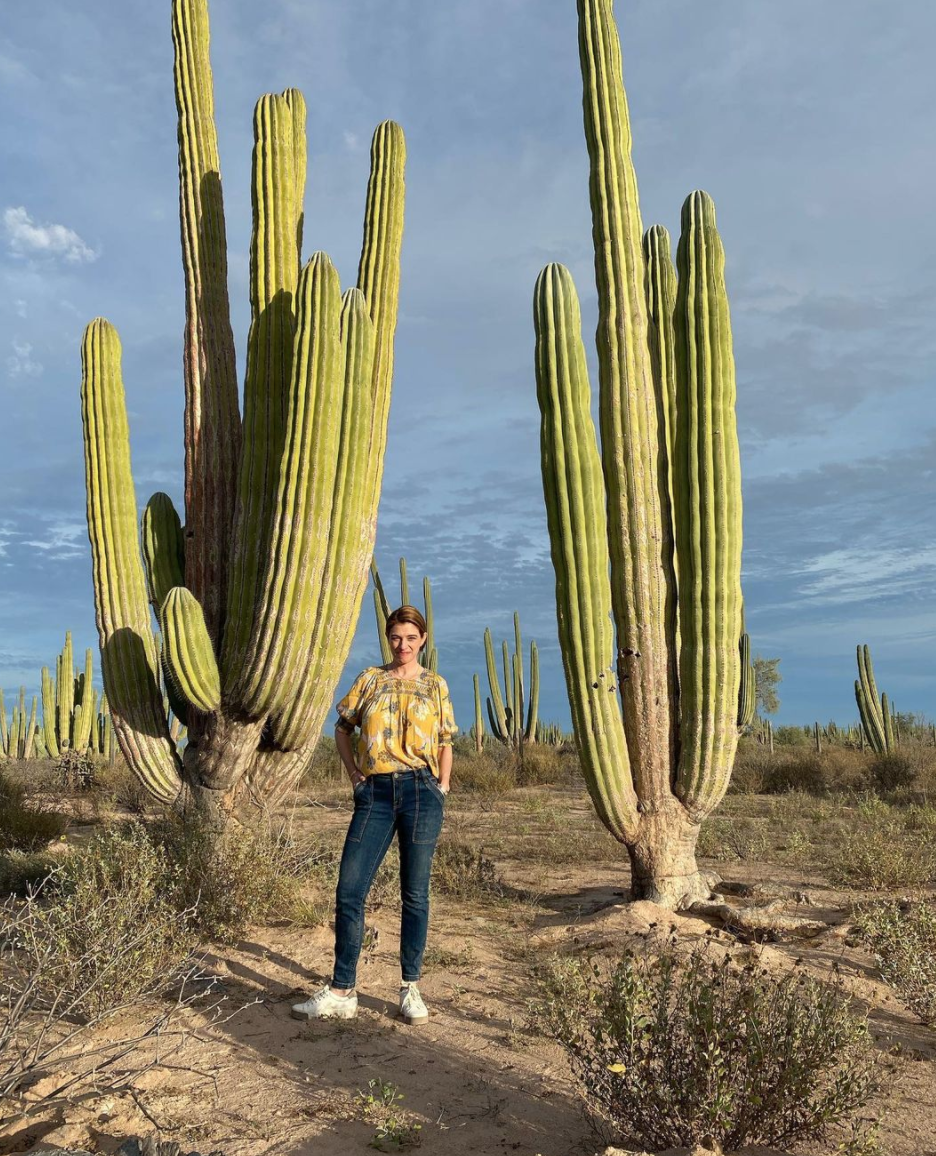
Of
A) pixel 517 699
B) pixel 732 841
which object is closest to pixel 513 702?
pixel 517 699

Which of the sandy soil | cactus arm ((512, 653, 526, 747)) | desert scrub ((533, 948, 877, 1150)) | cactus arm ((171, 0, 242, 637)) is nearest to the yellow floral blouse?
the sandy soil

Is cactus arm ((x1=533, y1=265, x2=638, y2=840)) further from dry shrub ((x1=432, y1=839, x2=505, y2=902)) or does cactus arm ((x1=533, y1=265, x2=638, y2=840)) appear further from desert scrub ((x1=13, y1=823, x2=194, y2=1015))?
desert scrub ((x1=13, y1=823, x2=194, y2=1015))

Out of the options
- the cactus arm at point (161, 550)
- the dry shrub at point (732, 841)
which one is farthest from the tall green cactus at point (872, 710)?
the cactus arm at point (161, 550)

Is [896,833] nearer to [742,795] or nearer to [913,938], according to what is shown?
[913,938]

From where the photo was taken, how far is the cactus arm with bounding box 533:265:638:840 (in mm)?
5969

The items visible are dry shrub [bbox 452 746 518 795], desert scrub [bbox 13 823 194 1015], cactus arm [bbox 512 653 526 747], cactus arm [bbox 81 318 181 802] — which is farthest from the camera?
cactus arm [bbox 512 653 526 747]

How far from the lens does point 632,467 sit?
6.24 m

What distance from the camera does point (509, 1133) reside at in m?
2.97

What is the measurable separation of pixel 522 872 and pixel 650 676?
2430 millimetres

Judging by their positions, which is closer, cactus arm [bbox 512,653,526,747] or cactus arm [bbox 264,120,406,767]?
cactus arm [bbox 264,120,406,767]

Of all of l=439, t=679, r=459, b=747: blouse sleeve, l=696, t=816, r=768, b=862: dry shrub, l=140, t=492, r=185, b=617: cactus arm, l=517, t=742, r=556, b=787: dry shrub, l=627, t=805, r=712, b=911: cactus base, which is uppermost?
l=140, t=492, r=185, b=617: cactus arm

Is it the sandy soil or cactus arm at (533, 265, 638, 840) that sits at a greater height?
cactus arm at (533, 265, 638, 840)

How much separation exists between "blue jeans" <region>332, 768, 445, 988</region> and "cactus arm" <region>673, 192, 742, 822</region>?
8.49 feet

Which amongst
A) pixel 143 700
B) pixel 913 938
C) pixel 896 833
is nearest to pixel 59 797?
pixel 143 700
